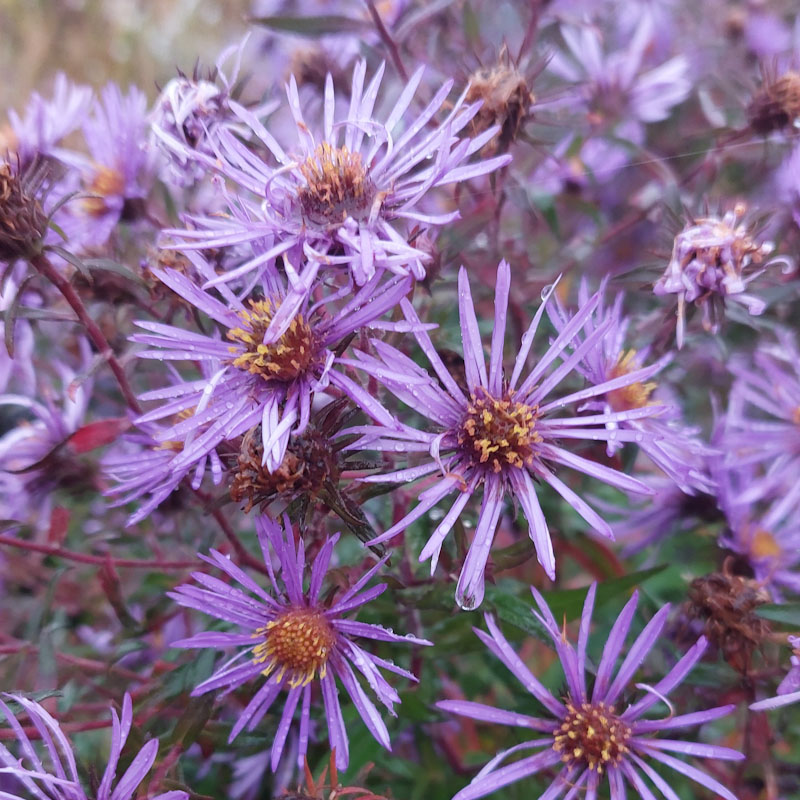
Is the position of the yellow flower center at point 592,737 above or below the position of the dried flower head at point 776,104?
below

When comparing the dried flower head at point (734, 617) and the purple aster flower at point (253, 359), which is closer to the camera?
the purple aster flower at point (253, 359)

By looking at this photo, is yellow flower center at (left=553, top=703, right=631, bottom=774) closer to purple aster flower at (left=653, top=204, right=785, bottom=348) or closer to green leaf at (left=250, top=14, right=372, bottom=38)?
purple aster flower at (left=653, top=204, right=785, bottom=348)

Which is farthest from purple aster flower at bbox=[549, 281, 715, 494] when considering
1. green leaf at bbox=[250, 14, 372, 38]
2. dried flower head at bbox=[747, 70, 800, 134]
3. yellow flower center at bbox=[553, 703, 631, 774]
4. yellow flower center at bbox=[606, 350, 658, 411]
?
green leaf at bbox=[250, 14, 372, 38]

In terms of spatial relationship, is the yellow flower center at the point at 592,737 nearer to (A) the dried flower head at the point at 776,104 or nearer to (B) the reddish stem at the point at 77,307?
(B) the reddish stem at the point at 77,307

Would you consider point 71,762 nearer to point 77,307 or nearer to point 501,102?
point 77,307

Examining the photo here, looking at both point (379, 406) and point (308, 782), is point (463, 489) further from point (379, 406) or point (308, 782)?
point (308, 782)

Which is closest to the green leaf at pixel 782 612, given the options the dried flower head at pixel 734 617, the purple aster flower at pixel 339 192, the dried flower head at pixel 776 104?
the dried flower head at pixel 734 617

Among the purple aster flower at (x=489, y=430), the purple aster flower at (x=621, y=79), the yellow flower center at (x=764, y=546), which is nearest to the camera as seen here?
the purple aster flower at (x=489, y=430)

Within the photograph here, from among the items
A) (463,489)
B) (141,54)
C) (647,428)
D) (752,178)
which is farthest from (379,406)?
(141,54)
